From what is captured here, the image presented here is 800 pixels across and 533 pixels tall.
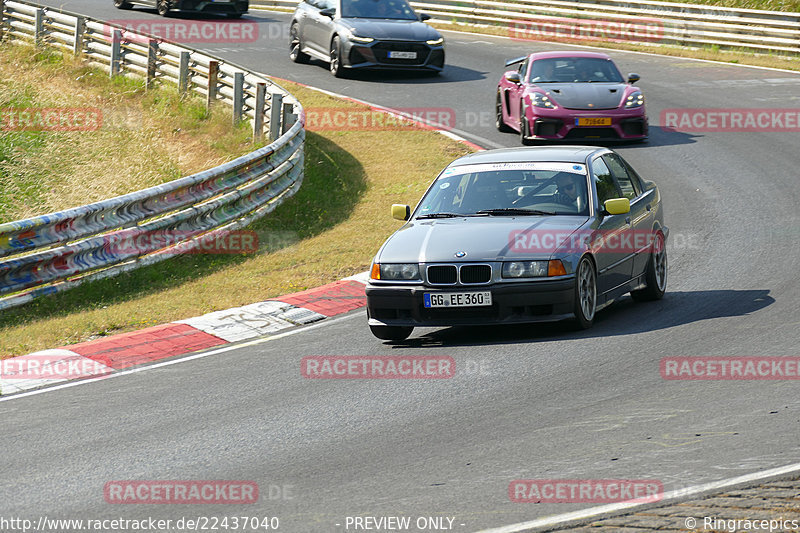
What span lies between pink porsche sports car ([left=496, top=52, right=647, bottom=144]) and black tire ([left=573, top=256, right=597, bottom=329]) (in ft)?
31.2

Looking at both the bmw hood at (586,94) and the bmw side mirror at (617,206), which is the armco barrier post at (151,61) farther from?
the bmw side mirror at (617,206)

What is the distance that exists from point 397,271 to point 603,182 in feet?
7.67

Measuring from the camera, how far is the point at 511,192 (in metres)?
10.6

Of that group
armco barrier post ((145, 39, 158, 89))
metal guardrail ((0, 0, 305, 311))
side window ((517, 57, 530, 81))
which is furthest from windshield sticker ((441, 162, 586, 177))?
armco barrier post ((145, 39, 158, 89))

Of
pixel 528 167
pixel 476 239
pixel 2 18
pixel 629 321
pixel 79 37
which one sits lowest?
pixel 2 18

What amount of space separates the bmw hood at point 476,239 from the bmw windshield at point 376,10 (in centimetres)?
Result: 1669

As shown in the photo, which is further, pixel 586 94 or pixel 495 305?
pixel 586 94

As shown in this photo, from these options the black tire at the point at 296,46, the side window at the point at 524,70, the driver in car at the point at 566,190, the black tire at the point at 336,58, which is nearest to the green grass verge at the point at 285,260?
the side window at the point at 524,70

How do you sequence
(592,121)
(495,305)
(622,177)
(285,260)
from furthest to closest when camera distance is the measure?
(592,121) < (285,260) < (622,177) < (495,305)

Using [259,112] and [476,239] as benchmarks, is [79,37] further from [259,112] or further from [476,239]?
[476,239]

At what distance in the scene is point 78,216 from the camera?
40.6 feet

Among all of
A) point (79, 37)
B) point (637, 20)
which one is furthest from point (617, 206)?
point (637, 20)

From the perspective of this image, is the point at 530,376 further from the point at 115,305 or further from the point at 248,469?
the point at 115,305

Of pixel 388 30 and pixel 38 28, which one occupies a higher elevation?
pixel 388 30
